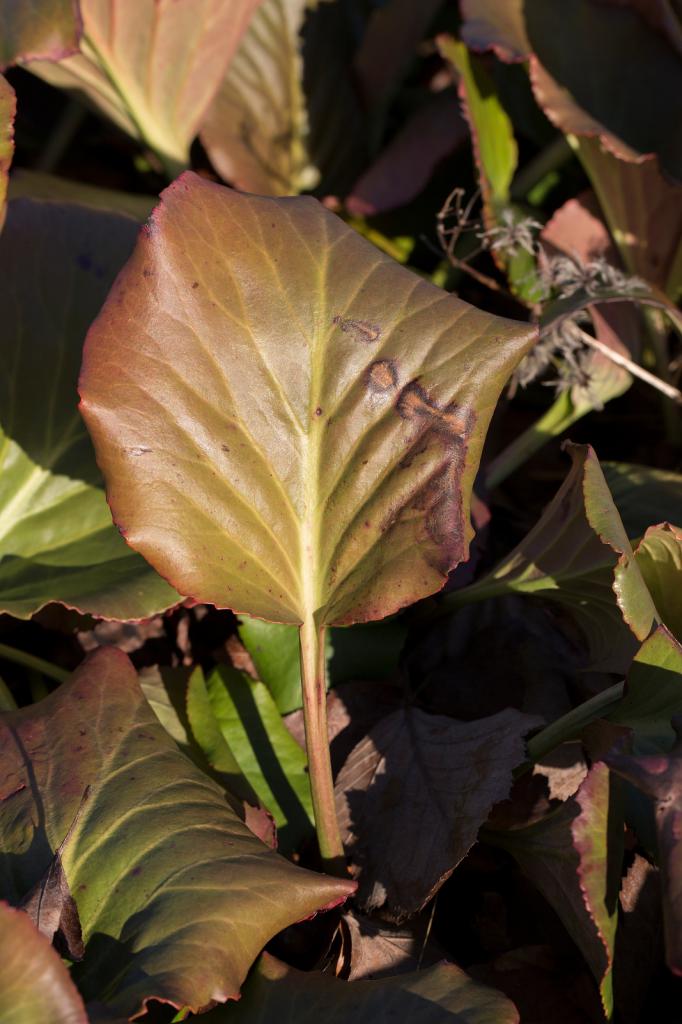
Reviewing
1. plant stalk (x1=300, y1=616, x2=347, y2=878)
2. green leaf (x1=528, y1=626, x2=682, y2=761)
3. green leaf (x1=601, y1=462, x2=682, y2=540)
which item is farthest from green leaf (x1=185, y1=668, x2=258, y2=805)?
green leaf (x1=601, y1=462, x2=682, y2=540)

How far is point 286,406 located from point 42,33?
451 mm

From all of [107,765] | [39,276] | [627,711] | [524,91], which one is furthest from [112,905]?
[524,91]

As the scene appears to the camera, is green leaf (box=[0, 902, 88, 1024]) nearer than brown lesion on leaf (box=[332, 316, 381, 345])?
Yes

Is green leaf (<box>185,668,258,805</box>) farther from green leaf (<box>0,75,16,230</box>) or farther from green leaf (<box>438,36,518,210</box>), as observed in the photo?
green leaf (<box>438,36,518,210</box>)

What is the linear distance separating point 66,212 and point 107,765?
585 mm

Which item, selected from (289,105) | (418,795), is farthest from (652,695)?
(289,105)

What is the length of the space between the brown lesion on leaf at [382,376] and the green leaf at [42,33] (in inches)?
17.4

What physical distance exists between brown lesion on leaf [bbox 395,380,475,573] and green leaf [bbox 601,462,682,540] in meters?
0.29

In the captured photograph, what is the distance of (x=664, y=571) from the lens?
2.87 ft

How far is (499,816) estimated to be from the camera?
93 cm

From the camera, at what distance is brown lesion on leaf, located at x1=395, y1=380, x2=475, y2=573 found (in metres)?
0.80

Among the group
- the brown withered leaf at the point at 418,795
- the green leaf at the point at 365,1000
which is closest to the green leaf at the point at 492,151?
the brown withered leaf at the point at 418,795

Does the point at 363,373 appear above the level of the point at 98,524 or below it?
above

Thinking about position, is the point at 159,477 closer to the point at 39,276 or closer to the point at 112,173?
the point at 39,276
